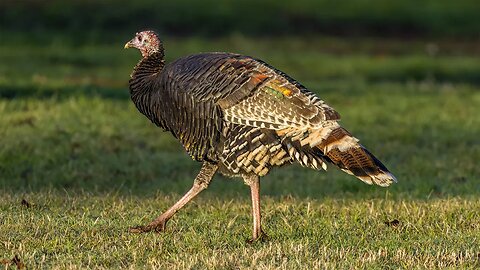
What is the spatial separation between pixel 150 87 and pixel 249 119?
49.3 inches

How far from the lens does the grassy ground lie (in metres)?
7.16

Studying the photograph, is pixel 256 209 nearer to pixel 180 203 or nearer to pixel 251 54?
pixel 180 203

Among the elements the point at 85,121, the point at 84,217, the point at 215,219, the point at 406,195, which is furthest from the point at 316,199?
the point at 85,121

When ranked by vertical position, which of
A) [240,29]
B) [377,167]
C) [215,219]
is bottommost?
[240,29]

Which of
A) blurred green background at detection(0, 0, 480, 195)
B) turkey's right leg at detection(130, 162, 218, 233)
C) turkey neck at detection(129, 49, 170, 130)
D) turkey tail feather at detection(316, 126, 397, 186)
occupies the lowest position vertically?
blurred green background at detection(0, 0, 480, 195)

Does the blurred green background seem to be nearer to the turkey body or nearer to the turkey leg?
the turkey leg

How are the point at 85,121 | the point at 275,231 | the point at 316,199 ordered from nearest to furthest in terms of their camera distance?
1. the point at 275,231
2. the point at 316,199
3. the point at 85,121

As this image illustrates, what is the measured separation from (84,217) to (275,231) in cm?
163

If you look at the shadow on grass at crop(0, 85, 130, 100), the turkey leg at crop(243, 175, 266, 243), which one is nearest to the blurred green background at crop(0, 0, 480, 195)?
the shadow on grass at crop(0, 85, 130, 100)

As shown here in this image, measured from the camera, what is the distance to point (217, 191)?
37.6 feet

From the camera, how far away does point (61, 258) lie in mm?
6906

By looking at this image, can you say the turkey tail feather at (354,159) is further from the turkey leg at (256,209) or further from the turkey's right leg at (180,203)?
the turkey's right leg at (180,203)

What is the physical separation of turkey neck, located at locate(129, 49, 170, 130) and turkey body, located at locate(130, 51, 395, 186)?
0.06ft

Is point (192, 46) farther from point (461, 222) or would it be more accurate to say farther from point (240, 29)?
point (461, 222)
